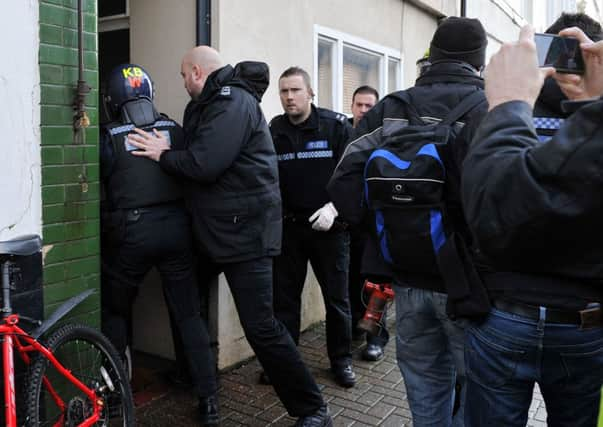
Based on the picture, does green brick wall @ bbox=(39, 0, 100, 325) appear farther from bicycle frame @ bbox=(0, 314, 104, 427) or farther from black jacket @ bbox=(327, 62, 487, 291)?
black jacket @ bbox=(327, 62, 487, 291)

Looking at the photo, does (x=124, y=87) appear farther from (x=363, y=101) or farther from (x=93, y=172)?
(x=363, y=101)

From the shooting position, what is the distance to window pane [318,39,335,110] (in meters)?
6.24

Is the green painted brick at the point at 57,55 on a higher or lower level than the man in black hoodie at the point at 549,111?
higher

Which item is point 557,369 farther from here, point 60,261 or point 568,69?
point 60,261

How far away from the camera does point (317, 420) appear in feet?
12.3

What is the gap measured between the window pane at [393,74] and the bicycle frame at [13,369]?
557cm

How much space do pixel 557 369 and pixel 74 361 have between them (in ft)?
7.89

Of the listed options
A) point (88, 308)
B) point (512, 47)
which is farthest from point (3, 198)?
point (512, 47)

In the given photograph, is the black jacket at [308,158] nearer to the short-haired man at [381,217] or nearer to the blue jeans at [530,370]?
the short-haired man at [381,217]

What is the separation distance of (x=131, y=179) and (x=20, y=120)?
74cm

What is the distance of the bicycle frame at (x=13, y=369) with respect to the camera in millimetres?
2666

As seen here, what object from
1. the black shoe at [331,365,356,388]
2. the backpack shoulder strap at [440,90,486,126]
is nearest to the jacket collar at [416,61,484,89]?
the backpack shoulder strap at [440,90,486,126]

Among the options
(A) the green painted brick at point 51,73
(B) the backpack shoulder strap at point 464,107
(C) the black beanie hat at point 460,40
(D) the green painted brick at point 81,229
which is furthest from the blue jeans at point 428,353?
(A) the green painted brick at point 51,73

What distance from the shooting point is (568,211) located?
54.2 inches
